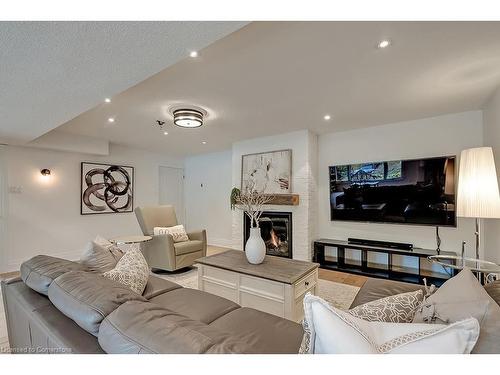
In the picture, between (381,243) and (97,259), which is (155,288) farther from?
(381,243)

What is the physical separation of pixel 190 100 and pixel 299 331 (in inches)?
102

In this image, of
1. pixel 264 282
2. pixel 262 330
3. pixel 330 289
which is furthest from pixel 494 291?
pixel 330 289

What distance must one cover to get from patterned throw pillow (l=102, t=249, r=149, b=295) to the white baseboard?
402 cm

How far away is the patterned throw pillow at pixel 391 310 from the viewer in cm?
95

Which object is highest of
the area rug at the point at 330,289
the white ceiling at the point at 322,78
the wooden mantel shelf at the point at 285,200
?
the white ceiling at the point at 322,78

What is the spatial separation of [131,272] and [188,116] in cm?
209

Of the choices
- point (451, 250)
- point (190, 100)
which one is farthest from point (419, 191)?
point (190, 100)

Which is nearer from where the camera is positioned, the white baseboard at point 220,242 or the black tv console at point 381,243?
the black tv console at point 381,243

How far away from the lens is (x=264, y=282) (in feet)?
6.82

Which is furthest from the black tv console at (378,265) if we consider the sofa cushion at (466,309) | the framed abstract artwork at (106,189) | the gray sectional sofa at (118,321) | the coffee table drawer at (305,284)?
the framed abstract artwork at (106,189)

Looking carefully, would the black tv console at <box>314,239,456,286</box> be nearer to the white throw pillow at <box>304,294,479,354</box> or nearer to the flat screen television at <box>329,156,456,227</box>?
the flat screen television at <box>329,156,456,227</box>

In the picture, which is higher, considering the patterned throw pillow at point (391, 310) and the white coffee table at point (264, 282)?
the patterned throw pillow at point (391, 310)

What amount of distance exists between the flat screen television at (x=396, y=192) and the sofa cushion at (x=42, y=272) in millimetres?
3786

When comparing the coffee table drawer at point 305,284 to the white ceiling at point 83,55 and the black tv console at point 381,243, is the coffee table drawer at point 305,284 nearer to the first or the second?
the black tv console at point 381,243
